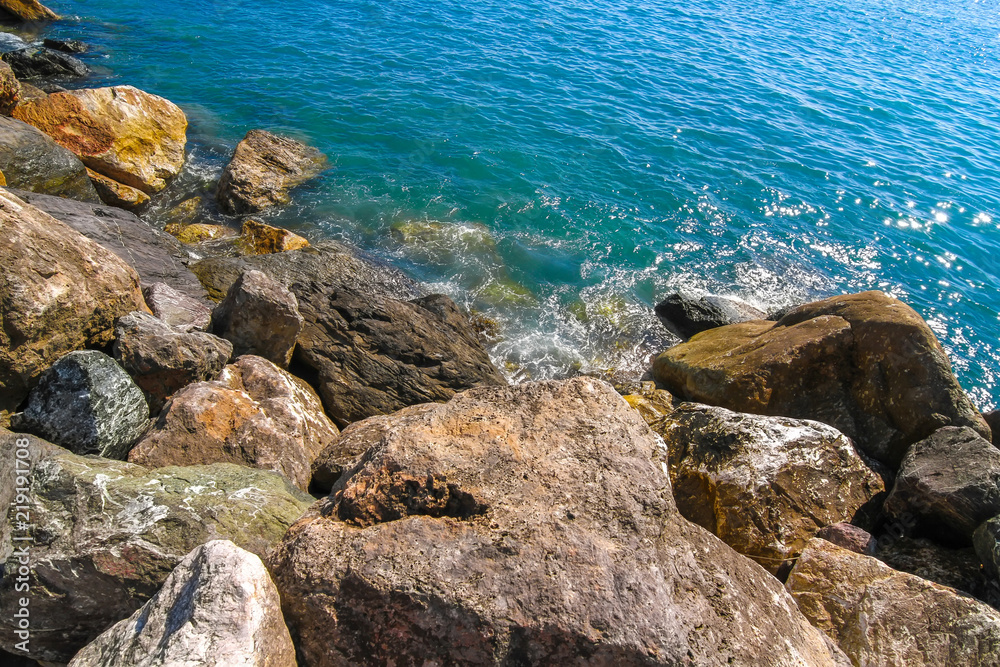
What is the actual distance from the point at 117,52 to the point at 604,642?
93.3ft

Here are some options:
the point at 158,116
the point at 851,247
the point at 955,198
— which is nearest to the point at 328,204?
the point at 158,116

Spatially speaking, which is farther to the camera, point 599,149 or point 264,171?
point 599,149

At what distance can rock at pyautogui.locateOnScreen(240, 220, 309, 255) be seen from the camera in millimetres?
14336

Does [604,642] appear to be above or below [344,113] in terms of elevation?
above

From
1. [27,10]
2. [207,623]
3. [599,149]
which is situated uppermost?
[207,623]

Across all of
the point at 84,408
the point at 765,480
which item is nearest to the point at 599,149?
the point at 765,480

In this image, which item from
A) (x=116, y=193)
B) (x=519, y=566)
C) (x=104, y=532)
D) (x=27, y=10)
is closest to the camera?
(x=519, y=566)

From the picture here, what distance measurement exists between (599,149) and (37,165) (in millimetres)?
15784

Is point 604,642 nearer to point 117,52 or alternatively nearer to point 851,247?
point 851,247

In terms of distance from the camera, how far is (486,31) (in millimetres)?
28391

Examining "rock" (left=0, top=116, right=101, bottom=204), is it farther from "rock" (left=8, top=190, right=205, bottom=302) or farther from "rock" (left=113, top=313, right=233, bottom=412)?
"rock" (left=113, top=313, right=233, bottom=412)

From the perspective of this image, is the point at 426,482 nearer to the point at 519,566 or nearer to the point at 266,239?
the point at 519,566

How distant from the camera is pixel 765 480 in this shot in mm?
7375

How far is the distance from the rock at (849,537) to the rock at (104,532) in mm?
6308
